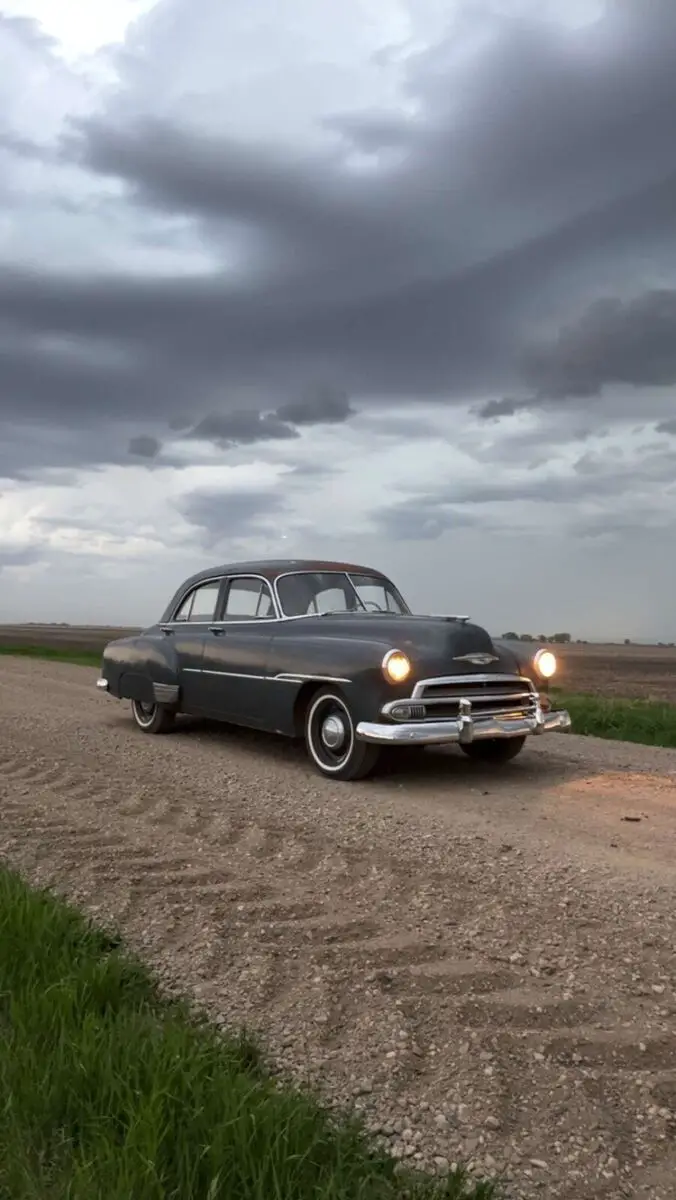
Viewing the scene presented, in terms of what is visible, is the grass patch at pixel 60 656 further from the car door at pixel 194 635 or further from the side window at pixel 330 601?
the side window at pixel 330 601

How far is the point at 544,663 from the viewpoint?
847 centimetres

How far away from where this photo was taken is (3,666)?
20781 millimetres

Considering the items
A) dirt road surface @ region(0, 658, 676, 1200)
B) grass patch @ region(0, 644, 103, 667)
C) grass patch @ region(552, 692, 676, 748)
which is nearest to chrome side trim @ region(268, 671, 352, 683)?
dirt road surface @ region(0, 658, 676, 1200)

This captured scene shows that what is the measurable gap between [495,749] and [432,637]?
1545 millimetres

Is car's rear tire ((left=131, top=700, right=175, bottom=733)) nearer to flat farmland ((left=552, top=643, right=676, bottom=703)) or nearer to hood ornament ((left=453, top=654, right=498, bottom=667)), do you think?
hood ornament ((left=453, top=654, right=498, bottom=667))

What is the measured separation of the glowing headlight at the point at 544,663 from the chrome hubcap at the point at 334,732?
1861 mm

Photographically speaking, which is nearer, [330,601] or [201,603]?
[330,601]

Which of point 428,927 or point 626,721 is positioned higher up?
point 626,721

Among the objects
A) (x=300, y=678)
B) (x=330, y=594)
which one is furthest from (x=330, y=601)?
(x=300, y=678)

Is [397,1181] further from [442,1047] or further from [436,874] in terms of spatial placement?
[436,874]

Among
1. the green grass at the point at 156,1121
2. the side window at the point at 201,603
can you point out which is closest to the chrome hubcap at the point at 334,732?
the side window at the point at 201,603

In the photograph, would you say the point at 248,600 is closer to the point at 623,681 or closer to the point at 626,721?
the point at 626,721

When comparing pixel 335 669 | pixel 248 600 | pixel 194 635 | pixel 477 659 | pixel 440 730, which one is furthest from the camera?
pixel 194 635

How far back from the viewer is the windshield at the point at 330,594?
8.80 metres
